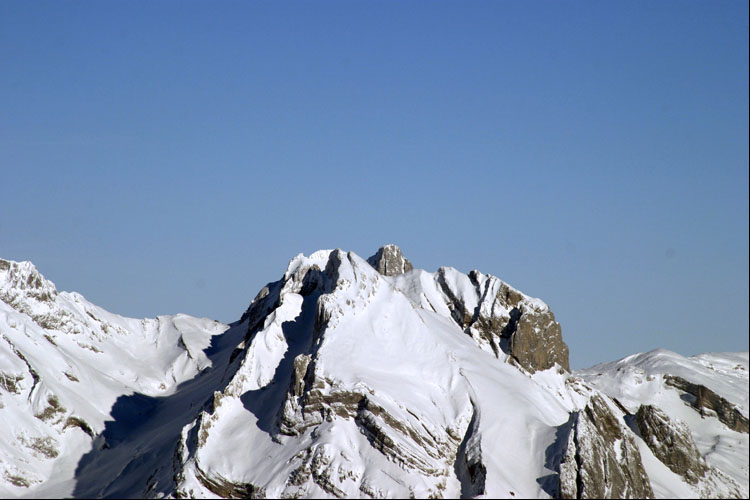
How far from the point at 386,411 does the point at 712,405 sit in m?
56.5

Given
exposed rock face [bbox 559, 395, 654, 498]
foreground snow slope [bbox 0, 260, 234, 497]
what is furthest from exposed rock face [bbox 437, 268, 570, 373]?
foreground snow slope [bbox 0, 260, 234, 497]

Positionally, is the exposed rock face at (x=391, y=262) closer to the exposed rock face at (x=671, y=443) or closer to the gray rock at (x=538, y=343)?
the gray rock at (x=538, y=343)

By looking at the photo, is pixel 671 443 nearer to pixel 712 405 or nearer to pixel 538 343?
pixel 712 405

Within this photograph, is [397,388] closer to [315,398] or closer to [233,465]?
[315,398]

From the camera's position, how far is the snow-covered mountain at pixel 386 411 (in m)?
105

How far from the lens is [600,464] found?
105250mm

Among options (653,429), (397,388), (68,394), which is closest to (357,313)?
(397,388)

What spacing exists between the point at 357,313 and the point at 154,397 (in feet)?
216

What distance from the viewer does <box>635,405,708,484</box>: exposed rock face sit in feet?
384

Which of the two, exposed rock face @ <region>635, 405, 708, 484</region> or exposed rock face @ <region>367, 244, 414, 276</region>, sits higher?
exposed rock face @ <region>367, 244, 414, 276</region>

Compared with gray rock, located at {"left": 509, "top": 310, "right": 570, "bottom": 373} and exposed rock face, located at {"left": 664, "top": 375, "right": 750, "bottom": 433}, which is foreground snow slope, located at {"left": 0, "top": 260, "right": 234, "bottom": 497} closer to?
gray rock, located at {"left": 509, "top": 310, "right": 570, "bottom": 373}

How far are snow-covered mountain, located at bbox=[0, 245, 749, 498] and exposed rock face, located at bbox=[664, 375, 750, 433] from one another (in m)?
0.20

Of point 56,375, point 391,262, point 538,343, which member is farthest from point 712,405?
point 56,375

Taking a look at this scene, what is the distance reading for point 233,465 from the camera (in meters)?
108
